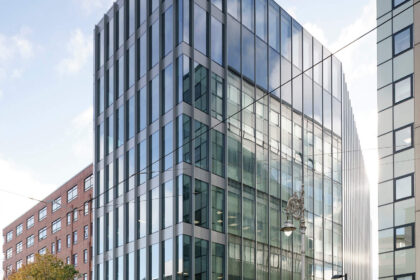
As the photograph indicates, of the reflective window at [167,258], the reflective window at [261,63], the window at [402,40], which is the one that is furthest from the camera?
the reflective window at [261,63]

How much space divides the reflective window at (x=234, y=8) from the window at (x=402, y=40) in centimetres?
1303

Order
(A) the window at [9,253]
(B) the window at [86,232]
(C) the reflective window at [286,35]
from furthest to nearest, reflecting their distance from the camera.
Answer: (A) the window at [9,253] < (B) the window at [86,232] < (C) the reflective window at [286,35]

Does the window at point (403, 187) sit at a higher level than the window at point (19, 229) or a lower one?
lower

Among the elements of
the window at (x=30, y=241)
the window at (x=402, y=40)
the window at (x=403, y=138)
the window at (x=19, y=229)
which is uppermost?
the window at (x=402, y=40)

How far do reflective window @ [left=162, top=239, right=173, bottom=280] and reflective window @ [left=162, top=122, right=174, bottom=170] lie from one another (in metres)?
5.15

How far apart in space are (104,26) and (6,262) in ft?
212

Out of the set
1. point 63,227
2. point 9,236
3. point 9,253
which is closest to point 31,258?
point 9,253

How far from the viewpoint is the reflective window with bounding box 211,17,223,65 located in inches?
1646

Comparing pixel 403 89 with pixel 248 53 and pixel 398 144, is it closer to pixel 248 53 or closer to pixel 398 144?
Answer: pixel 398 144

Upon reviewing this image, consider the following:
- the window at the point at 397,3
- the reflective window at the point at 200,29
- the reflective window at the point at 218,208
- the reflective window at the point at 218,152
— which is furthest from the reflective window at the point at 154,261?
the window at the point at 397,3

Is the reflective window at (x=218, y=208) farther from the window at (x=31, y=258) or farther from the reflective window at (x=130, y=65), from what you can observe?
the window at (x=31, y=258)

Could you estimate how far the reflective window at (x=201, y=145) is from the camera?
1564 inches

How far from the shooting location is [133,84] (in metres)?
46.2

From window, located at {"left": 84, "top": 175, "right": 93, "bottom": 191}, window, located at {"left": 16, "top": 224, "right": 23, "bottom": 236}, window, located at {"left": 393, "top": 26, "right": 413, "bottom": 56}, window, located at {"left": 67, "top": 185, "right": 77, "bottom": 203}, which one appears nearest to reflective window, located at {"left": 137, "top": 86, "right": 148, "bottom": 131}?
window, located at {"left": 393, "top": 26, "right": 413, "bottom": 56}
